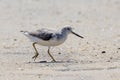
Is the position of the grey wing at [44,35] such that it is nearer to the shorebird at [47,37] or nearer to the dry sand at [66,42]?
the shorebird at [47,37]

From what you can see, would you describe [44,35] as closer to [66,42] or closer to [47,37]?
[47,37]

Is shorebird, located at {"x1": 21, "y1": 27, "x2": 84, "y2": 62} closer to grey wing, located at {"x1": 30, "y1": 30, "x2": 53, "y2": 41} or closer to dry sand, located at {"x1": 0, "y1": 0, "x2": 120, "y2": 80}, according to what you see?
grey wing, located at {"x1": 30, "y1": 30, "x2": 53, "y2": 41}

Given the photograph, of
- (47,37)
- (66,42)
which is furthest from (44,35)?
(66,42)

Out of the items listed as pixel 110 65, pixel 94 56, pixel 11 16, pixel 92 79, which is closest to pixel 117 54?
pixel 94 56

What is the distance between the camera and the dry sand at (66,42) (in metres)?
13.7

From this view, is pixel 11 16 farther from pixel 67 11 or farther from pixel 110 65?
pixel 110 65

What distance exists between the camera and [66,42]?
18.2m

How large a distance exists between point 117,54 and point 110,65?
165cm

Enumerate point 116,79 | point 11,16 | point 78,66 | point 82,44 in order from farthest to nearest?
point 11,16
point 82,44
point 78,66
point 116,79

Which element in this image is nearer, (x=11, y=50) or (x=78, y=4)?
(x=11, y=50)

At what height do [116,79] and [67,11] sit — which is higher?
[67,11]

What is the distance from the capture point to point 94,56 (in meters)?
15.9

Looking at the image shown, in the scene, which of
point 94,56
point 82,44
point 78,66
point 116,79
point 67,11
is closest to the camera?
point 116,79

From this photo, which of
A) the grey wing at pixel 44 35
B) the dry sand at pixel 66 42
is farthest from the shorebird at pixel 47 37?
the dry sand at pixel 66 42
